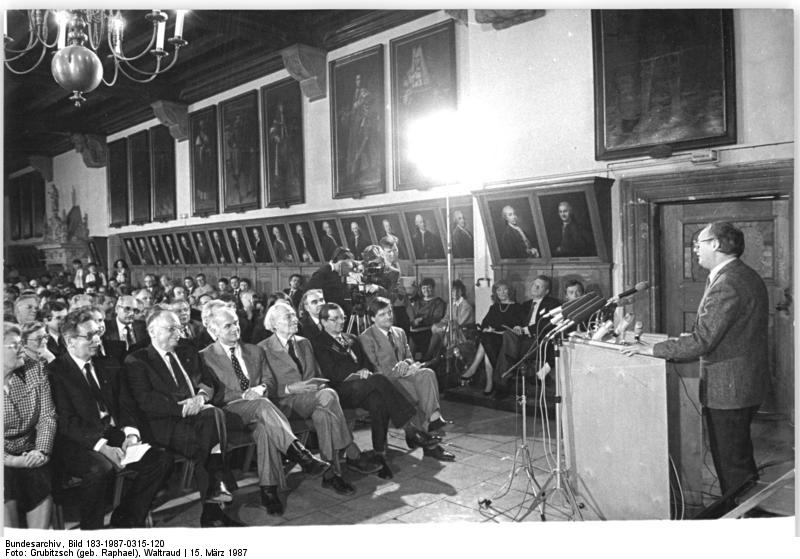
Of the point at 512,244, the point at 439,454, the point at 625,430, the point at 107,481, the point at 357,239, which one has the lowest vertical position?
the point at 439,454

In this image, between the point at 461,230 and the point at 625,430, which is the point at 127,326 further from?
the point at 625,430

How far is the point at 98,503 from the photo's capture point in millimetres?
3430

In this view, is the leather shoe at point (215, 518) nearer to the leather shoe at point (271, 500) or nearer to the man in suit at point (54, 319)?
the leather shoe at point (271, 500)

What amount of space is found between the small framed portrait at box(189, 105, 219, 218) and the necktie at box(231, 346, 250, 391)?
7.47m

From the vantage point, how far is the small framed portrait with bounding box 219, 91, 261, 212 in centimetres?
1047

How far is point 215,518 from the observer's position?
12.3 feet

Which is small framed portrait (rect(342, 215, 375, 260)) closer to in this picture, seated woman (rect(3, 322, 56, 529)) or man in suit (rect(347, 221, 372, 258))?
man in suit (rect(347, 221, 372, 258))

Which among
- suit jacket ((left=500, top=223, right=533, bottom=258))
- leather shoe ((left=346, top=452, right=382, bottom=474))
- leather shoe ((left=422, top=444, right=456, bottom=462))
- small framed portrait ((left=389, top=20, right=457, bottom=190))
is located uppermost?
small framed portrait ((left=389, top=20, right=457, bottom=190))

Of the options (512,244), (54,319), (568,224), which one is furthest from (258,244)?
(568,224)

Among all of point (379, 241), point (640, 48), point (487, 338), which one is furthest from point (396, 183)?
point (640, 48)

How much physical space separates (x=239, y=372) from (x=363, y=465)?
1.11 meters

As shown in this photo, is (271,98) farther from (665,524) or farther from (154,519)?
(665,524)

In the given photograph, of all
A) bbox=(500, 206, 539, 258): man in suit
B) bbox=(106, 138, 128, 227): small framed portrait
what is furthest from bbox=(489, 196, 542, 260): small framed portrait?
bbox=(106, 138, 128, 227): small framed portrait

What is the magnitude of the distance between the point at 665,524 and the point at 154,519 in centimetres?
288
